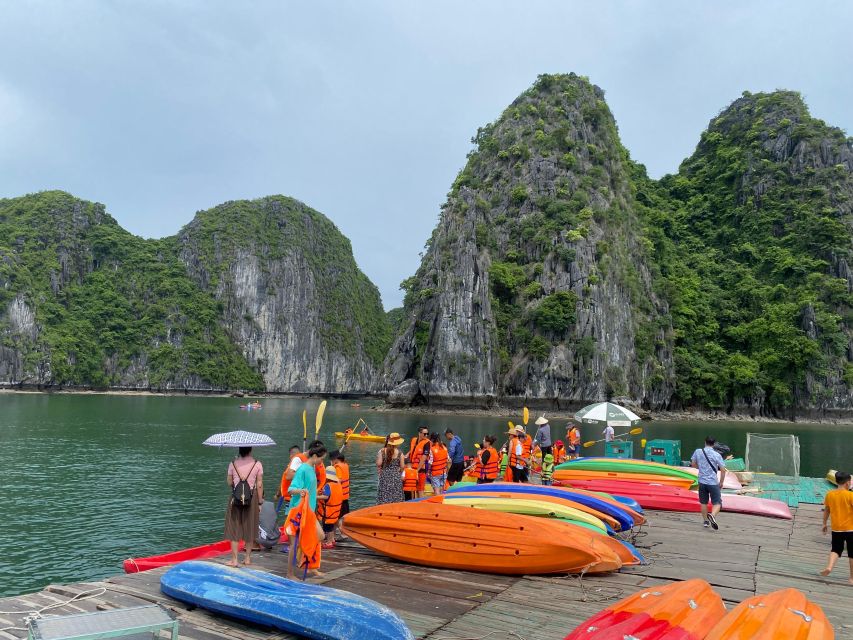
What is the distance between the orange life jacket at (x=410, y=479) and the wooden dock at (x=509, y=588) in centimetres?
255

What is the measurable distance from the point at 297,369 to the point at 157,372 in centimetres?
3621

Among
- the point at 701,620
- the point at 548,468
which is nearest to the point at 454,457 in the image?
the point at 548,468

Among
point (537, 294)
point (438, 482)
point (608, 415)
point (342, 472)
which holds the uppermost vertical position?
point (537, 294)

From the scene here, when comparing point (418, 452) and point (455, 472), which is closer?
point (418, 452)

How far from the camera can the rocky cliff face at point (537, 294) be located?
7056 centimetres

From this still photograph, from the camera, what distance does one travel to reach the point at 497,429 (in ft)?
162

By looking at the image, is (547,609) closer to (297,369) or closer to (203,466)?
(203,466)

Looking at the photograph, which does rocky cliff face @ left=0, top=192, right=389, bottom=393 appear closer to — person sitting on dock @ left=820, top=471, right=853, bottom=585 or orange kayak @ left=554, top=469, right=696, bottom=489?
orange kayak @ left=554, top=469, right=696, bottom=489

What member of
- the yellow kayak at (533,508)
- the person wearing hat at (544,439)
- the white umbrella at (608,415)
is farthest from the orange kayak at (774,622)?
the white umbrella at (608,415)

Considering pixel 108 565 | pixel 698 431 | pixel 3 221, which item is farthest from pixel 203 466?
pixel 3 221

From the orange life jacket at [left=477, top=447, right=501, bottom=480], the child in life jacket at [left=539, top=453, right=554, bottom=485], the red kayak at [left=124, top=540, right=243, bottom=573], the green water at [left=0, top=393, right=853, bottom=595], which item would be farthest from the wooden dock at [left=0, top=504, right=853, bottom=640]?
the green water at [left=0, top=393, right=853, bottom=595]

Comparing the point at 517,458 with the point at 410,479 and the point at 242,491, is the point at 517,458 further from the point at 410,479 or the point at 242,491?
the point at 242,491

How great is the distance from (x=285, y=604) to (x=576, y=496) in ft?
21.5

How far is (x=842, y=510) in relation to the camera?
319 inches
